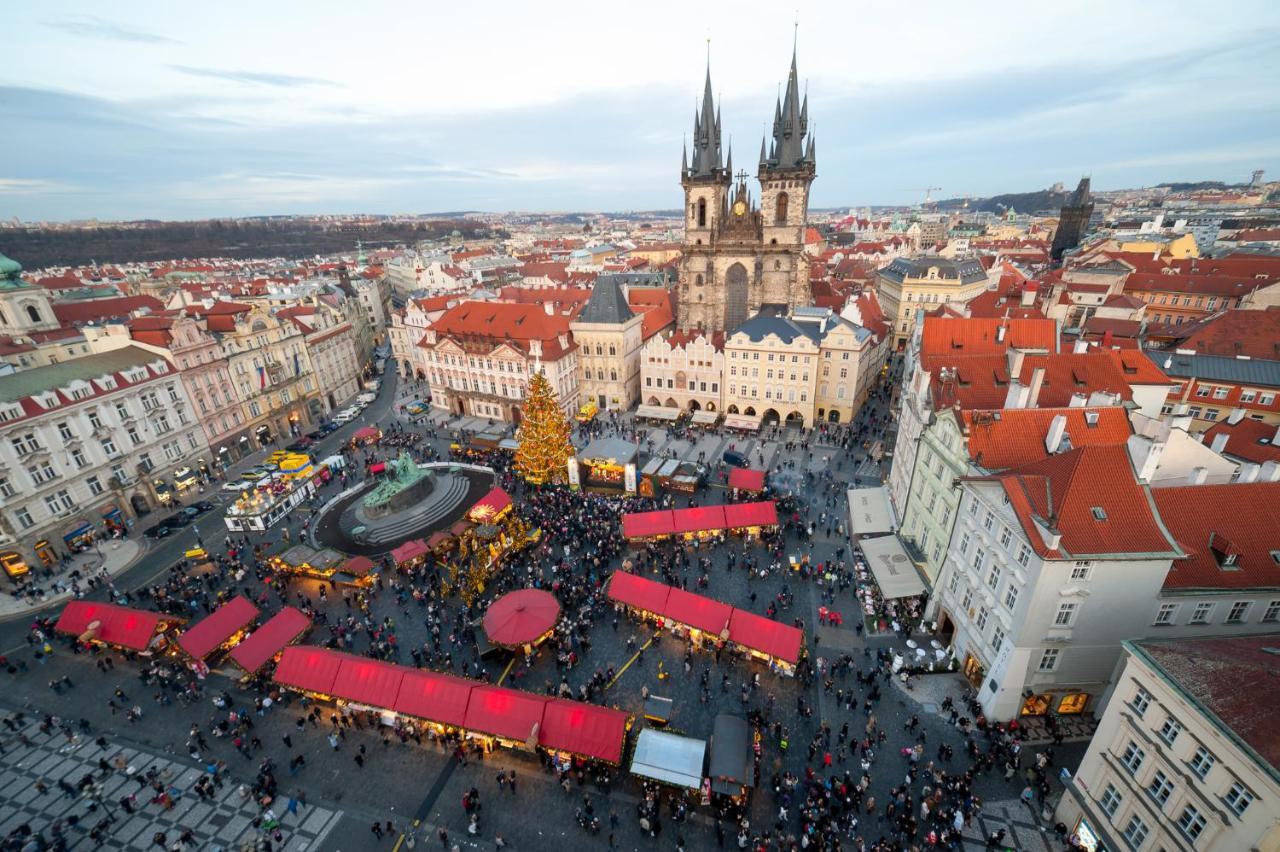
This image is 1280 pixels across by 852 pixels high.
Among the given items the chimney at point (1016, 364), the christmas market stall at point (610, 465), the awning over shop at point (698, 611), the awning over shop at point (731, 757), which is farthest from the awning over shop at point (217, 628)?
the chimney at point (1016, 364)

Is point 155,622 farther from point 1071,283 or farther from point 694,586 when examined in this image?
point 1071,283

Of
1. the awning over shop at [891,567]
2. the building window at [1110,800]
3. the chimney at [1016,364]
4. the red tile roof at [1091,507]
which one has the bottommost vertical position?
the awning over shop at [891,567]

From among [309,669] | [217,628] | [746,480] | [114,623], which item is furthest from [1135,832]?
[114,623]

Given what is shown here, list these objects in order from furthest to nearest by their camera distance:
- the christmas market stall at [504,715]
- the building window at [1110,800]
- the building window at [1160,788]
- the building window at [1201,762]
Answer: the christmas market stall at [504,715], the building window at [1110,800], the building window at [1160,788], the building window at [1201,762]

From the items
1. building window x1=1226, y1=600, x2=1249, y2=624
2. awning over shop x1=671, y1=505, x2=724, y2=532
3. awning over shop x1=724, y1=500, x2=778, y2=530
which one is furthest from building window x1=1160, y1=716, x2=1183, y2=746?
awning over shop x1=671, y1=505, x2=724, y2=532

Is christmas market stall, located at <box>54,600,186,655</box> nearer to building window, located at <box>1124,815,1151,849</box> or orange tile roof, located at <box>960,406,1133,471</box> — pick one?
building window, located at <box>1124,815,1151,849</box>

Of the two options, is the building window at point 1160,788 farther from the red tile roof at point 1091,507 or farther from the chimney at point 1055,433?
the chimney at point 1055,433
